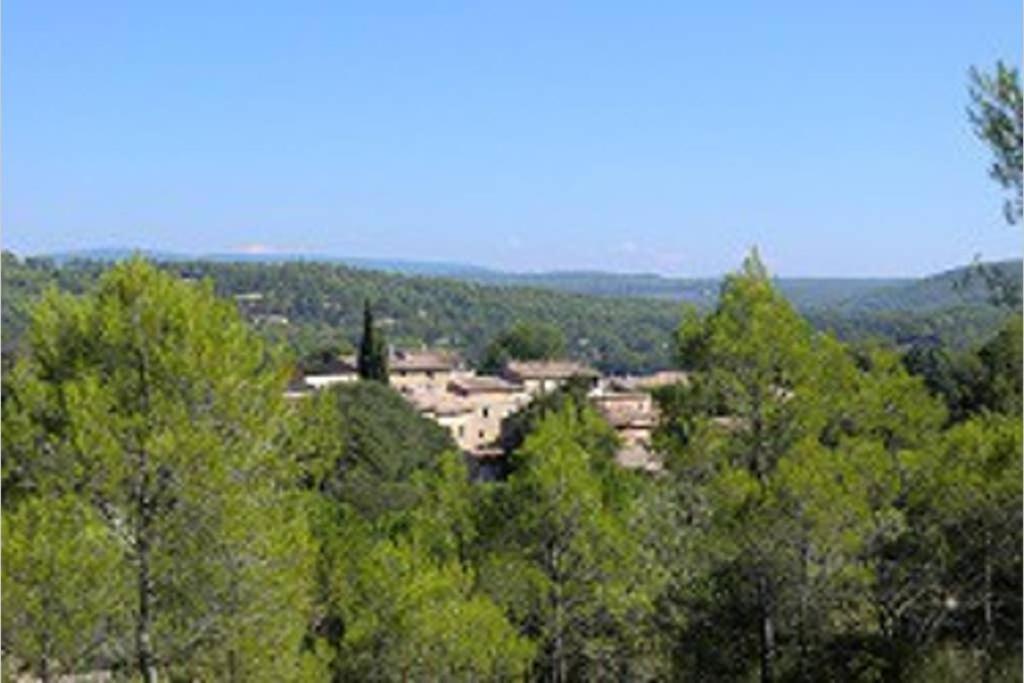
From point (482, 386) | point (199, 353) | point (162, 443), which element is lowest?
point (482, 386)

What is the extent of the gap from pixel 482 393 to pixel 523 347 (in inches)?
1077

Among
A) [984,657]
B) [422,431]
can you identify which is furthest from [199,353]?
[422,431]

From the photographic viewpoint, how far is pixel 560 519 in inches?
833

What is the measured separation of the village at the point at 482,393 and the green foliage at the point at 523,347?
4.97m

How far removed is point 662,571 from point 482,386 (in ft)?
264

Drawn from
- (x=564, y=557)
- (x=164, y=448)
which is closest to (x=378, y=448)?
(x=564, y=557)

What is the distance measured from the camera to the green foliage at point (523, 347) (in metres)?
128

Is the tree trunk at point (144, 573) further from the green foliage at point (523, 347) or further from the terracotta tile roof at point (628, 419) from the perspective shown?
the green foliage at point (523, 347)

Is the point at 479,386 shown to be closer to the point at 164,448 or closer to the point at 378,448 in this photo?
the point at 378,448

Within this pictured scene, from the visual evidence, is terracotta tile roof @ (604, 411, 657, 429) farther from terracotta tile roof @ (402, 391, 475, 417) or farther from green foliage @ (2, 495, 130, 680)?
green foliage @ (2, 495, 130, 680)

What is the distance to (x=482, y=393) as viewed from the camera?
335 feet

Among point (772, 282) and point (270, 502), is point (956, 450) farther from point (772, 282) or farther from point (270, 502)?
point (270, 502)

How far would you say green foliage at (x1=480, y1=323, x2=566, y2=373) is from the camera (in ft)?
421

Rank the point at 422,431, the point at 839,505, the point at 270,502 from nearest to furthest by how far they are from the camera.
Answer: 1. the point at 270,502
2. the point at 839,505
3. the point at 422,431
